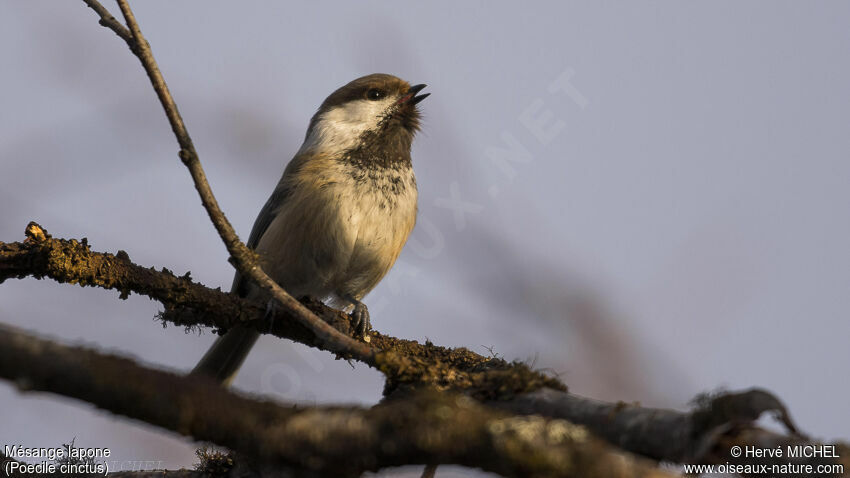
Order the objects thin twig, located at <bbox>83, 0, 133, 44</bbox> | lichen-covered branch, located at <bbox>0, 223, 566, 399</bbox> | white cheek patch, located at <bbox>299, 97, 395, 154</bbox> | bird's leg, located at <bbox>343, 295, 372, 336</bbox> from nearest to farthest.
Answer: lichen-covered branch, located at <bbox>0, 223, 566, 399</bbox>, thin twig, located at <bbox>83, 0, 133, 44</bbox>, bird's leg, located at <bbox>343, 295, 372, 336</bbox>, white cheek patch, located at <bbox>299, 97, 395, 154</bbox>

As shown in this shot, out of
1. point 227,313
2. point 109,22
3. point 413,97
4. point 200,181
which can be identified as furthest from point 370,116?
point 200,181

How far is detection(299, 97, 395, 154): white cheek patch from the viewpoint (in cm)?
454

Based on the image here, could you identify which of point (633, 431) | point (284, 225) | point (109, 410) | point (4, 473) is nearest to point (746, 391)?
point (633, 431)

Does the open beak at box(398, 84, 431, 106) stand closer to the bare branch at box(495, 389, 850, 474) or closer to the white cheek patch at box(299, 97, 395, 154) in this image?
the white cheek patch at box(299, 97, 395, 154)

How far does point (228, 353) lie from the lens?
14.4 ft

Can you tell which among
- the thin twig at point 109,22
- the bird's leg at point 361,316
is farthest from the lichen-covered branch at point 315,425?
the bird's leg at point 361,316

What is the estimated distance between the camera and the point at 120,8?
90.3 inches

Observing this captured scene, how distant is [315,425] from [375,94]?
3.70 m

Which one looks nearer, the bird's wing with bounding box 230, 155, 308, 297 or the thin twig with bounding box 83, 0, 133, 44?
the thin twig with bounding box 83, 0, 133, 44

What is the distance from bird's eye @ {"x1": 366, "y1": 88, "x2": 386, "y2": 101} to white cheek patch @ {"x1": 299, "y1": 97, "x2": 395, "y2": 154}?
0.04 meters

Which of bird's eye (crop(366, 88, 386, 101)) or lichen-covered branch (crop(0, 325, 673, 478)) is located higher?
bird's eye (crop(366, 88, 386, 101))

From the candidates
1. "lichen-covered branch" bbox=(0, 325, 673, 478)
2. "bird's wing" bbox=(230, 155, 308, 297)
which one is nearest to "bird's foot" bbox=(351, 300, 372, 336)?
"bird's wing" bbox=(230, 155, 308, 297)

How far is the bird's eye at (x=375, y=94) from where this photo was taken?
15.8 feet

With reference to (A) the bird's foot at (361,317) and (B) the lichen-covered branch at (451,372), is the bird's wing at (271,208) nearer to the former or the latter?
(A) the bird's foot at (361,317)
